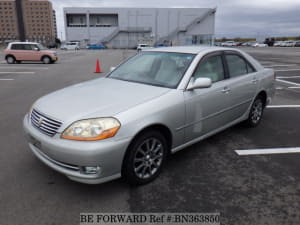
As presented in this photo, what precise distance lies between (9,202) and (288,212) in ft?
9.66

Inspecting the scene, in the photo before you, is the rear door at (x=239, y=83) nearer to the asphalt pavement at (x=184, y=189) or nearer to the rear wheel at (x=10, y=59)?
the asphalt pavement at (x=184, y=189)

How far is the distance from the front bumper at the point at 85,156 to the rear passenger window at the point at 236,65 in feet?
8.06

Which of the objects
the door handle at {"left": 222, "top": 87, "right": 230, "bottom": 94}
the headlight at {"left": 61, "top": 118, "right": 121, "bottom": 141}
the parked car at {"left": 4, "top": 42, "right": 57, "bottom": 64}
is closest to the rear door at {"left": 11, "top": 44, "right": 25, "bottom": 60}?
the parked car at {"left": 4, "top": 42, "right": 57, "bottom": 64}

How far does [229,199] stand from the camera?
2771 millimetres

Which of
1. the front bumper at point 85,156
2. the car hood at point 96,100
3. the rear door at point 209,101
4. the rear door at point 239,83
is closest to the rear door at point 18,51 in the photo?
the car hood at point 96,100

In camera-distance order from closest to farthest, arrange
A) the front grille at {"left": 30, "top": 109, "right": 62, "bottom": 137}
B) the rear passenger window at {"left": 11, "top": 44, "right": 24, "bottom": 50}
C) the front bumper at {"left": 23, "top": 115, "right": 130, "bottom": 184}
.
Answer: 1. the front bumper at {"left": 23, "top": 115, "right": 130, "bottom": 184}
2. the front grille at {"left": 30, "top": 109, "right": 62, "bottom": 137}
3. the rear passenger window at {"left": 11, "top": 44, "right": 24, "bottom": 50}

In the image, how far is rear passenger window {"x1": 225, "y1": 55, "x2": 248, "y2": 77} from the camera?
418cm

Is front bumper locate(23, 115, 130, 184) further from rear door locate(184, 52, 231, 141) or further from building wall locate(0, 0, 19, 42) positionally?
building wall locate(0, 0, 19, 42)

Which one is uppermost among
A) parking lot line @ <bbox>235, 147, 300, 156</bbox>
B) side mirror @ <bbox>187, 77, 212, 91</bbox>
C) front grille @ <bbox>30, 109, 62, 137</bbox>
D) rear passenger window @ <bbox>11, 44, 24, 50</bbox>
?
rear passenger window @ <bbox>11, 44, 24, 50</bbox>

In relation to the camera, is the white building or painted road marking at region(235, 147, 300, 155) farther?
the white building

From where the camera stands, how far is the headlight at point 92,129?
A: 8.30 feet

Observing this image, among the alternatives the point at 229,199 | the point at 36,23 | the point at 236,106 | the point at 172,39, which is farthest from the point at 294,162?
the point at 36,23

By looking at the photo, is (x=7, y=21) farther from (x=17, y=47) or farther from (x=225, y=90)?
(x=225, y=90)

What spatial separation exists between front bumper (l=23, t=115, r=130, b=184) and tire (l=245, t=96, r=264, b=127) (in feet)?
10.1
